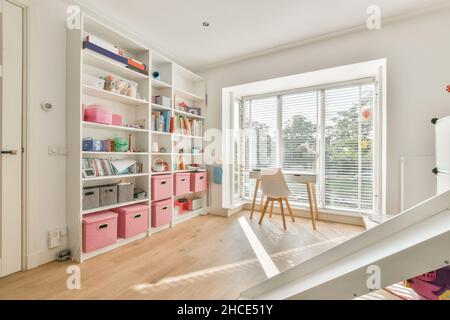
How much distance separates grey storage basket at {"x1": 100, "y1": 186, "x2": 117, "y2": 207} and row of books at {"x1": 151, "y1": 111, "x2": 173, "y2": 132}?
3.06 feet

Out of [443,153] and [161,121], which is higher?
[161,121]

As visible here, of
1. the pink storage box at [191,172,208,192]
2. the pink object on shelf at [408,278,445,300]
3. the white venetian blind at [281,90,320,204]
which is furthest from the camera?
the white venetian blind at [281,90,320,204]

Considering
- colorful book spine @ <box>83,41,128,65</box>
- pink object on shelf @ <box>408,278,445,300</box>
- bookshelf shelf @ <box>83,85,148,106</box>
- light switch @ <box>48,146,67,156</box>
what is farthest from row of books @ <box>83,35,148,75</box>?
pink object on shelf @ <box>408,278,445,300</box>

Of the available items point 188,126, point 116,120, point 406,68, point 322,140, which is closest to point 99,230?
point 116,120

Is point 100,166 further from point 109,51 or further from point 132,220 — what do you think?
point 109,51

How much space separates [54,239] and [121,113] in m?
1.53

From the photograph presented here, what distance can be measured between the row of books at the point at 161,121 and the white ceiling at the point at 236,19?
0.99m

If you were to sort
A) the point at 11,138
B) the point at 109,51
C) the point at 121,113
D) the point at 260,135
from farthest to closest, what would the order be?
the point at 260,135
the point at 121,113
the point at 109,51
the point at 11,138

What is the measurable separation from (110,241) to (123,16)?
2.47 m

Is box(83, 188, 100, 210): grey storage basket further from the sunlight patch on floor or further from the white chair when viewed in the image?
the white chair

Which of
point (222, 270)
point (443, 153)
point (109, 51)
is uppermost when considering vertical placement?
point (109, 51)

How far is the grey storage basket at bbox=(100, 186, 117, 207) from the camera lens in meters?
2.12

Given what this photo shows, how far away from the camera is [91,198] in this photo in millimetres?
2018

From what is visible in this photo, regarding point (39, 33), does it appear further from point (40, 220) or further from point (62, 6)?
point (40, 220)
